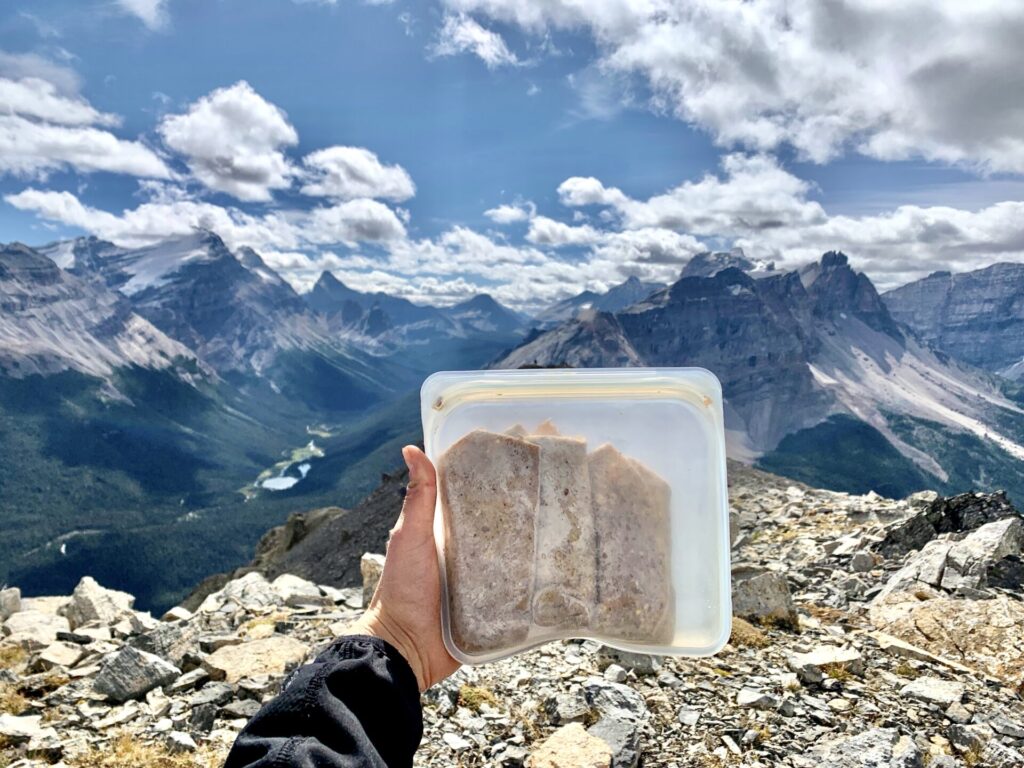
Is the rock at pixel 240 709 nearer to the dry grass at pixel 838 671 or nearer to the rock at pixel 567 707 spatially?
the rock at pixel 567 707

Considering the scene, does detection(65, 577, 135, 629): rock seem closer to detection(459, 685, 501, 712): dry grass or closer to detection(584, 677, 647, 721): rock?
detection(459, 685, 501, 712): dry grass

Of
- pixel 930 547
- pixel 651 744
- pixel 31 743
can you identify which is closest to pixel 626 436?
pixel 651 744

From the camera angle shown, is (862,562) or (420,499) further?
(862,562)

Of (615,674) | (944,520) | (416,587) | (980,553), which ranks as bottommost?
(615,674)

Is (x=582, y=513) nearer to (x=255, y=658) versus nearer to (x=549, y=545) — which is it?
(x=549, y=545)

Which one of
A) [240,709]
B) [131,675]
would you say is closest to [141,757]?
[240,709]

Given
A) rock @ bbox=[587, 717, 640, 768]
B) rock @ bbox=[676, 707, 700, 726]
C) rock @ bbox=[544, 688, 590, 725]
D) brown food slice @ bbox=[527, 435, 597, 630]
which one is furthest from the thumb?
rock @ bbox=[676, 707, 700, 726]

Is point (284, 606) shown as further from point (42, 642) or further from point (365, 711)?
point (365, 711)
